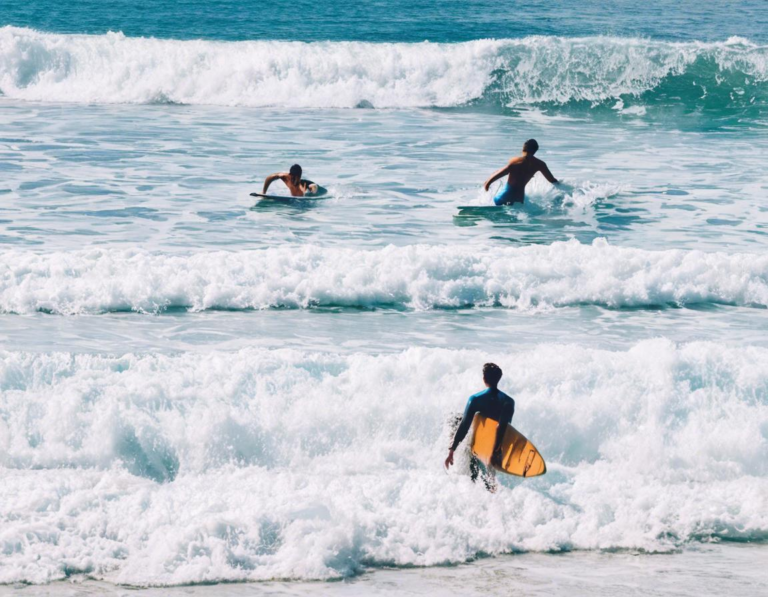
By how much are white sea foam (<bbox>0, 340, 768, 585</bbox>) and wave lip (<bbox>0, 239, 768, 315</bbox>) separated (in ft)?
6.24

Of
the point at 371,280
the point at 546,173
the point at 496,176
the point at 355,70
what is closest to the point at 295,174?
the point at 496,176

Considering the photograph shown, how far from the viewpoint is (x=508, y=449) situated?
688cm

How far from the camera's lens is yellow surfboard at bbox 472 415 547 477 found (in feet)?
22.3

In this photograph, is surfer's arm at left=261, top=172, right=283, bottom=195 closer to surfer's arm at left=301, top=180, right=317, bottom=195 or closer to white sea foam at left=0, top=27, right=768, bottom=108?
surfer's arm at left=301, top=180, right=317, bottom=195

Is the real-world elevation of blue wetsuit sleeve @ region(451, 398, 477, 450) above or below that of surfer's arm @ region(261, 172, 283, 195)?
below

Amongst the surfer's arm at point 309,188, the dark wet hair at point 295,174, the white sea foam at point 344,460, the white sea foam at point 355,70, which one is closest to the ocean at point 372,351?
the white sea foam at point 344,460

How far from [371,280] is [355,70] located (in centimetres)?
1536

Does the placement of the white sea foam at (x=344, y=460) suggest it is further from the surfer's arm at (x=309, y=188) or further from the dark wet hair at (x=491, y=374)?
the surfer's arm at (x=309, y=188)

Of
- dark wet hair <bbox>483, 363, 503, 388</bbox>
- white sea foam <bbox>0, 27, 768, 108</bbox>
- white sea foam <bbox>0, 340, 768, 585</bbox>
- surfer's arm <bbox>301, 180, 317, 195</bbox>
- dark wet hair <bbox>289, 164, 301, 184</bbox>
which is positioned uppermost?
white sea foam <bbox>0, 27, 768, 108</bbox>

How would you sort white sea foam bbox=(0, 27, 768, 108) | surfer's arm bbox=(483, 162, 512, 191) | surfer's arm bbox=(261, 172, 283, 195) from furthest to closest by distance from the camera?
white sea foam bbox=(0, 27, 768, 108) → surfer's arm bbox=(261, 172, 283, 195) → surfer's arm bbox=(483, 162, 512, 191)

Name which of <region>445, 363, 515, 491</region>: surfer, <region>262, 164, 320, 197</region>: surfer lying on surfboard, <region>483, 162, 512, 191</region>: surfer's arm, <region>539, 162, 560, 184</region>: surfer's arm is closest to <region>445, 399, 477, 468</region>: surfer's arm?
<region>445, 363, 515, 491</region>: surfer

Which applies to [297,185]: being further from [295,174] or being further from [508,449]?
[508,449]

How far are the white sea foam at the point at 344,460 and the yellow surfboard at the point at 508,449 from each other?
0.49ft

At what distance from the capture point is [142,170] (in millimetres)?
16781
